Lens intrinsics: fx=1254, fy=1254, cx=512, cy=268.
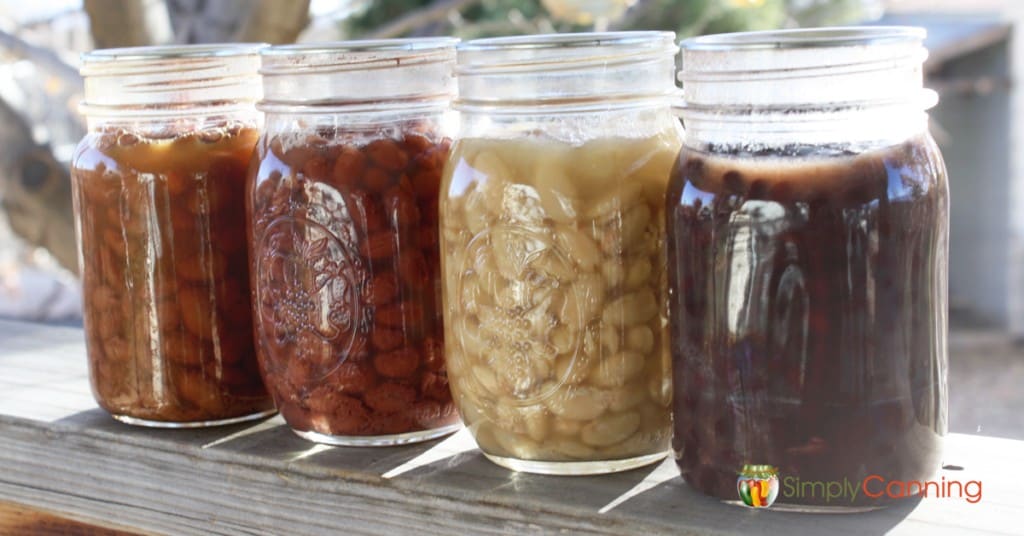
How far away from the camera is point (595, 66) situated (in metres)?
0.71

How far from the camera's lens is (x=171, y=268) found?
34.2 inches

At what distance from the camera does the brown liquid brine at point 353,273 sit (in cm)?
78

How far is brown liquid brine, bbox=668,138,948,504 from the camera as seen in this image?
0.63 meters

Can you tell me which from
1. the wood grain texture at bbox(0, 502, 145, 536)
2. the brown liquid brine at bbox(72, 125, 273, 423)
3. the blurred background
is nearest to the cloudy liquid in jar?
the brown liquid brine at bbox(72, 125, 273, 423)

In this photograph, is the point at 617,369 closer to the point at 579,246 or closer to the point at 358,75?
the point at 579,246

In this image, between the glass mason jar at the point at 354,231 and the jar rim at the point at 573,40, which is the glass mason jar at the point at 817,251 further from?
the glass mason jar at the point at 354,231

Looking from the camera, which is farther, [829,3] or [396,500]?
[829,3]

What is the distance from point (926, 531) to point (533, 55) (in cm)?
33

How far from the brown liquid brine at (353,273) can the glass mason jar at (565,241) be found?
0.06 metres

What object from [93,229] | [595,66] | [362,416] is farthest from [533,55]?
[93,229]

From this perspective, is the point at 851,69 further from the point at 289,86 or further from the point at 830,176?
the point at 289,86

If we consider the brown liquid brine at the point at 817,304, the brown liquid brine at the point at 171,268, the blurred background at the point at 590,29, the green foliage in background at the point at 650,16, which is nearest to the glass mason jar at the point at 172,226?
the brown liquid brine at the point at 171,268

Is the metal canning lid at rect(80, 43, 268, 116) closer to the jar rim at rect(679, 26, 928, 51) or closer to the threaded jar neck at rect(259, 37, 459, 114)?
the threaded jar neck at rect(259, 37, 459, 114)

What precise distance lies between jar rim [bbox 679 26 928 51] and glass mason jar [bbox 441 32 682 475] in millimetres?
77
